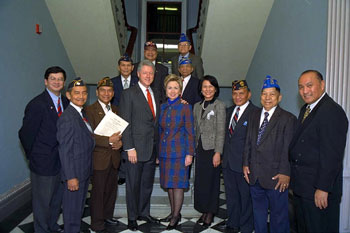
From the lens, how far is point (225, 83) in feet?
20.5

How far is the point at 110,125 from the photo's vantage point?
9.24ft

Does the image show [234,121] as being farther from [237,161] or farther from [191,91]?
[191,91]

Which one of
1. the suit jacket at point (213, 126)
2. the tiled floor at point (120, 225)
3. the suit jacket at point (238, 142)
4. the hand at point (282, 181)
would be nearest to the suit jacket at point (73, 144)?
the tiled floor at point (120, 225)

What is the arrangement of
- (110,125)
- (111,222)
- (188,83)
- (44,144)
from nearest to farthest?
(44,144) < (110,125) < (111,222) < (188,83)

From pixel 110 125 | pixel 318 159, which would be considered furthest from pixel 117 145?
pixel 318 159

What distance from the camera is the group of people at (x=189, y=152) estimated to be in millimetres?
2092

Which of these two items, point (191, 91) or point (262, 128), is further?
point (191, 91)

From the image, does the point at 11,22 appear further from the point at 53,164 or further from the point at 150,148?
the point at 150,148

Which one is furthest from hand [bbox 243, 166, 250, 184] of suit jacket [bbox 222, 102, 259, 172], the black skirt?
the black skirt

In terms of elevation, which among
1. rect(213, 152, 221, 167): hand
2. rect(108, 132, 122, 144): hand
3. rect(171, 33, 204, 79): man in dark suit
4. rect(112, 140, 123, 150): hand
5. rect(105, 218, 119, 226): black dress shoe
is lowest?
rect(105, 218, 119, 226): black dress shoe

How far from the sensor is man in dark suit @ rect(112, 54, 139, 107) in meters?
3.61

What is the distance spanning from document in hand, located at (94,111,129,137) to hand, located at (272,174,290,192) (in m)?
1.45

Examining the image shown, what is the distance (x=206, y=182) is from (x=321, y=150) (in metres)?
1.34

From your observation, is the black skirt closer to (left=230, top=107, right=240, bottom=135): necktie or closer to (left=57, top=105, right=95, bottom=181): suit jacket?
(left=230, top=107, right=240, bottom=135): necktie
